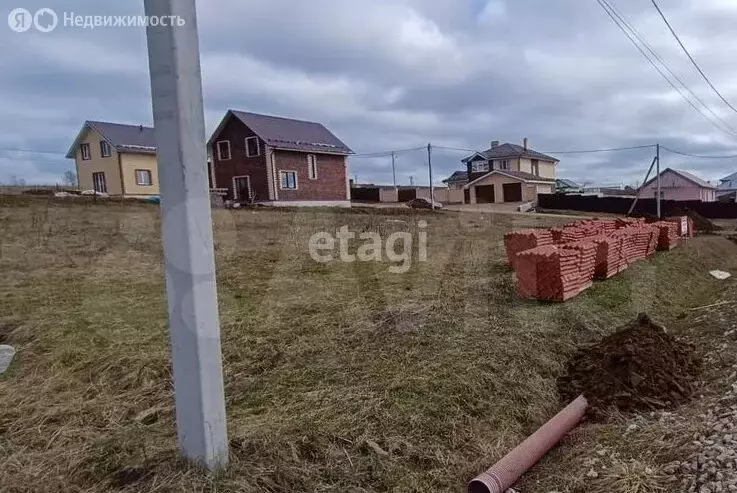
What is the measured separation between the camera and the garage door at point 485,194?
41.0m

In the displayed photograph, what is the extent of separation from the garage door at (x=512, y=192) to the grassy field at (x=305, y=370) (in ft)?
105

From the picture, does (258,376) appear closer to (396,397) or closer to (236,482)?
(396,397)

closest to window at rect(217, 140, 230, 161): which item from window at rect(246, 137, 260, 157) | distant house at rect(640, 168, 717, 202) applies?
window at rect(246, 137, 260, 157)

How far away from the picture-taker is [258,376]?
380 cm

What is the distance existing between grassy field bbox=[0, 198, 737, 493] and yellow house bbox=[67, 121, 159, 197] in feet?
74.5

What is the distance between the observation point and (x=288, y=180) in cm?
2652

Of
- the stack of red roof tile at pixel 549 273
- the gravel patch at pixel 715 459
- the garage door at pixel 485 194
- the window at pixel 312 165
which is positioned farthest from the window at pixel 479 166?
the gravel patch at pixel 715 459

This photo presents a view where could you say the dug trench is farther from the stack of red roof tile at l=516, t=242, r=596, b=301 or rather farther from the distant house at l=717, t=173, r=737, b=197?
the distant house at l=717, t=173, r=737, b=197

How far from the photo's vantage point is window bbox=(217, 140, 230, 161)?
89.5 ft

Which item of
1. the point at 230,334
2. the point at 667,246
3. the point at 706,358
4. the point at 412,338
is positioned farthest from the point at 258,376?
Answer: the point at 667,246

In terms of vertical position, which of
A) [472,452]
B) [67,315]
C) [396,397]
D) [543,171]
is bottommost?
[472,452]

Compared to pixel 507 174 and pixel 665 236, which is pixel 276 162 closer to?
pixel 665 236

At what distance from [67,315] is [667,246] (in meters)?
12.6

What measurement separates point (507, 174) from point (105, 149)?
2965 cm
